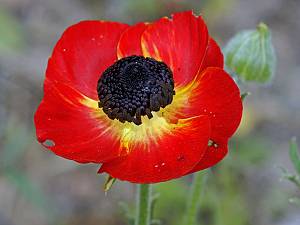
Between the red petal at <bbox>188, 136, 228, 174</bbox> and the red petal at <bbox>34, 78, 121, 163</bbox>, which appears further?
the red petal at <bbox>34, 78, 121, 163</bbox>

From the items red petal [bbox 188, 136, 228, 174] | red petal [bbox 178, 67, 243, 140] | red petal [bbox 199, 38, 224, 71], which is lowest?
red petal [bbox 188, 136, 228, 174]

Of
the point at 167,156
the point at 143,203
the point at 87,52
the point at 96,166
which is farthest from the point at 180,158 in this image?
the point at 96,166

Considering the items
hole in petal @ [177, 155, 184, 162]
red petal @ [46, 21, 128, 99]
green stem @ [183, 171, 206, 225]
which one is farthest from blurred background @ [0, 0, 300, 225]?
hole in petal @ [177, 155, 184, 162]

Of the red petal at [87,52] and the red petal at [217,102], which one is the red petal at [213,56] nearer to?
the red petal at [217,102]

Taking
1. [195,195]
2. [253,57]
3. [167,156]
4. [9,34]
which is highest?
[253,57]

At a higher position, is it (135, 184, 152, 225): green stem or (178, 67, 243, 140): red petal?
(178, 67, 243, 140): red petal

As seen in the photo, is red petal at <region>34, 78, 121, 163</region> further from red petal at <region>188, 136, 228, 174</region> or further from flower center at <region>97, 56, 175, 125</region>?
red petal at <region>188, 136, 228, 174</region>

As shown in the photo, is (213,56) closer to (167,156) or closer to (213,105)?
(213,105)
